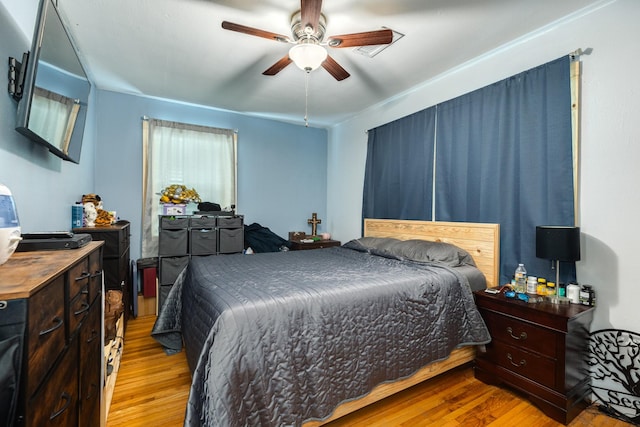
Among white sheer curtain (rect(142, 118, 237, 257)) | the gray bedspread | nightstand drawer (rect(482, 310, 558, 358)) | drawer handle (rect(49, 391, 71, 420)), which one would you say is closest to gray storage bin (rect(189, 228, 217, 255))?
white sheer curtain (rect(142, 118, 237, 257))

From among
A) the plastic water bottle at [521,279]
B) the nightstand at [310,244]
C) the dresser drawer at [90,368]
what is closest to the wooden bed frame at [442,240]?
the plastic water bottle at [521,279]

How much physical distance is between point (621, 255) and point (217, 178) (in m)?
4.13

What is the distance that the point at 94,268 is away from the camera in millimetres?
1397

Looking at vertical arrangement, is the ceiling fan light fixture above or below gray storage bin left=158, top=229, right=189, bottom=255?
above

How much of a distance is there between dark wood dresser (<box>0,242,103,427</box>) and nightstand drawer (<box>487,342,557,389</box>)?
2.40m

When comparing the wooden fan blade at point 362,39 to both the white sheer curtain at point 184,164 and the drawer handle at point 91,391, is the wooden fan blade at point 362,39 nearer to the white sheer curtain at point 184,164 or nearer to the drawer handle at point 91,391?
the drawer handle at point 91,391

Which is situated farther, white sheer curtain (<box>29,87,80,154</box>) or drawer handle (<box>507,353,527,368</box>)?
drawer handle (<box>507,353,527,368</box>)

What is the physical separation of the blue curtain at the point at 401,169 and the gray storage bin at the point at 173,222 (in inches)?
91.0

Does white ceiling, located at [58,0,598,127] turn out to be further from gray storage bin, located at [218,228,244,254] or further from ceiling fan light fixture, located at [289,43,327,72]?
gray storage bin, located at [218,228,244,254]

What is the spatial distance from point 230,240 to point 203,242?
12.8 inches

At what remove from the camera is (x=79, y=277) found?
43.4 inches

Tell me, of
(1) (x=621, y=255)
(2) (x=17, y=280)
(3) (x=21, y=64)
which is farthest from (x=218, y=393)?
(1) (x=621, y=255)

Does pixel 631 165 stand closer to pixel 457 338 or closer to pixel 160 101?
pixel 457 338

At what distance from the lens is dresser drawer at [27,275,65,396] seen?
0.69 m
